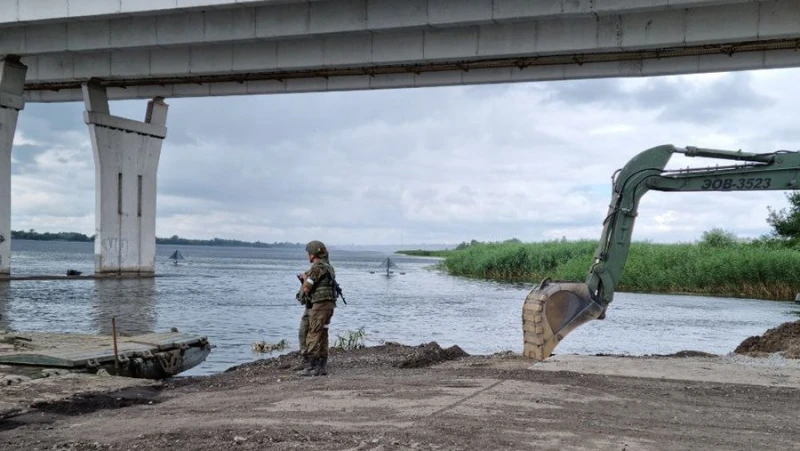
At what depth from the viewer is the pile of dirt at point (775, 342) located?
15.2m

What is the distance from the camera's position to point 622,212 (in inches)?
520

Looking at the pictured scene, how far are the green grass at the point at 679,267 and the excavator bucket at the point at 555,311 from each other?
25545 mm

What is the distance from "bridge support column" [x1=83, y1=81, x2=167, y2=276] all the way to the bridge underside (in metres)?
4.33

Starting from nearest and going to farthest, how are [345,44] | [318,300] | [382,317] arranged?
[318,300]
[382,317]
[345,44]

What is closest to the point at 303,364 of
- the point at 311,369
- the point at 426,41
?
the point at 311,369

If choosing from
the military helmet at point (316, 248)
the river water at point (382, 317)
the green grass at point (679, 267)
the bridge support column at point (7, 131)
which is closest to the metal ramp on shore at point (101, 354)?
the river water at point (382, 317)

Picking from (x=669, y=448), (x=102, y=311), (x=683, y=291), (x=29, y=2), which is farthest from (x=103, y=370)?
(x=683, y=291)

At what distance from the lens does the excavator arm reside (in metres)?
12.7

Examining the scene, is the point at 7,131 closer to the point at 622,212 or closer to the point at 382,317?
the point at 382,317

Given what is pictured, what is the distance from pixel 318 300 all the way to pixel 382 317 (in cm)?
1438

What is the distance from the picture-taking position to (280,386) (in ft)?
33.6

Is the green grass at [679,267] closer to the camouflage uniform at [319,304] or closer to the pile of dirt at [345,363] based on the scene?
the pile of dirt at [345,363]

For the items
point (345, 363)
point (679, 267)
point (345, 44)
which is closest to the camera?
point (345, 363)

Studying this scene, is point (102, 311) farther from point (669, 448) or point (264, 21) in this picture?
point (669, 448)
